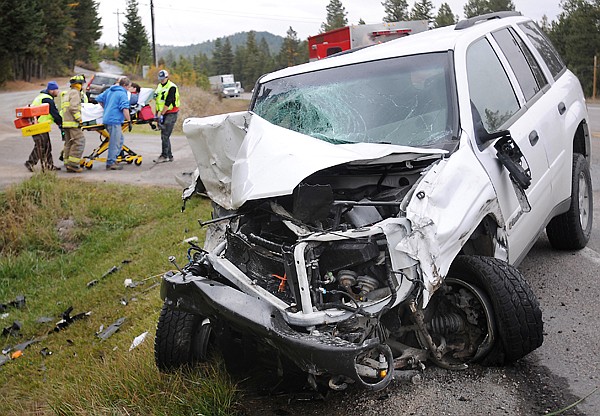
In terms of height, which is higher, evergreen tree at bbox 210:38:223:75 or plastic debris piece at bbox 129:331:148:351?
evergreen tree at bbox 210:38:223:75

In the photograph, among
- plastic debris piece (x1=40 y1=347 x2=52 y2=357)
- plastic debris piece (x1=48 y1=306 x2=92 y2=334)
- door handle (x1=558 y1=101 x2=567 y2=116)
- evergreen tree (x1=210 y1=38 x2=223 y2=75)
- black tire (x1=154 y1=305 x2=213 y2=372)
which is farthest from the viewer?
evergreen tree (x1=210 y1=38 x2=223 y2=75)

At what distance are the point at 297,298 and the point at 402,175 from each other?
106 centimetres

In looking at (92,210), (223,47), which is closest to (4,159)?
(92,210)

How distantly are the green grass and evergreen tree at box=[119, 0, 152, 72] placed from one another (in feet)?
197

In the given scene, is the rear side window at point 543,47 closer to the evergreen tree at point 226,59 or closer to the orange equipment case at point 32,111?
→ the orange equipment case at point 32,111

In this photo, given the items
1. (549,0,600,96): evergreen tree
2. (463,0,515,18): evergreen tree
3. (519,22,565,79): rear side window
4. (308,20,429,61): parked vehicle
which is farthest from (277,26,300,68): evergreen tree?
(519,22,565,79): rear side window

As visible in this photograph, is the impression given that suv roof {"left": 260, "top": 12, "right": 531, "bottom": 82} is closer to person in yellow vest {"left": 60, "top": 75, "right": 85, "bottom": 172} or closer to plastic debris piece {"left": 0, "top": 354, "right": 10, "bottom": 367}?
plastic debris piece {"left": 0, "top": 354, "right": 10, "bottom": 367}

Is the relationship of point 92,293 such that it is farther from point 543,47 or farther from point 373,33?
point 373,33

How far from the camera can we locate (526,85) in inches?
193

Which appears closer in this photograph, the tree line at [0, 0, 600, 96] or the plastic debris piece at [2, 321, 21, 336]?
the plastic debris piece at [2, 321, 21, 336]

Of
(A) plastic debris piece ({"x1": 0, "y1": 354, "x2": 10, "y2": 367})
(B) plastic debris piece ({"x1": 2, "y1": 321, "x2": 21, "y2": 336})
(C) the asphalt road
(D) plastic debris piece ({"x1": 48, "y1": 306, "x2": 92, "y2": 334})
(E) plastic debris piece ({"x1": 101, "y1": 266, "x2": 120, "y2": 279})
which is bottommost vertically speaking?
(A) plastic debris piece ({"x1": 0, "y1": 354, "x2": 10, "y2": 367})

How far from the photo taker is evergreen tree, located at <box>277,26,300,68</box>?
3457 inches

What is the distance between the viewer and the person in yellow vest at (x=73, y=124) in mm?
12586

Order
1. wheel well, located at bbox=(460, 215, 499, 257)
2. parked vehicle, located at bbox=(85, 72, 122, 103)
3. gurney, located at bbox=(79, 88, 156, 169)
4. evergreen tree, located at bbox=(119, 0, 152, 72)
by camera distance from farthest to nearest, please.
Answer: evergreen tree, located at bbox=(119, 0, 152, 72), parked vehicle, located at bbox=(85, 72, 122, 103), gurney, located at bbox=(79, 88, 156, 169), wheel well, located at bbox=(460, 215, 499, 257)
